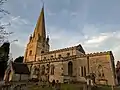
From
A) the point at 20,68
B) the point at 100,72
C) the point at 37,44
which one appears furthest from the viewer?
the point at 37,44

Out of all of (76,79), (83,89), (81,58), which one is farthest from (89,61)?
(83,89)

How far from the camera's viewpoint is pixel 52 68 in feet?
169

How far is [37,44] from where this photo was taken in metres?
68.6

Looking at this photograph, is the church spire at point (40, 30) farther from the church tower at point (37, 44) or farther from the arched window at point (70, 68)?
the arched window at point (70, 68)

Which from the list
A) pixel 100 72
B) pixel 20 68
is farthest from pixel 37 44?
pixel 100 72

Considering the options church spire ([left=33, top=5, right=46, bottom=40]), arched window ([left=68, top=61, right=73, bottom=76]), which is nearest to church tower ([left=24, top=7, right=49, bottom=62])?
church spire ([left=33, top=5, right=46, bottom=40])

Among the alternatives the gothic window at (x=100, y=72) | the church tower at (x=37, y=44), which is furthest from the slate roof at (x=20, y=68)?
the gothic window at (x=100, y=72)

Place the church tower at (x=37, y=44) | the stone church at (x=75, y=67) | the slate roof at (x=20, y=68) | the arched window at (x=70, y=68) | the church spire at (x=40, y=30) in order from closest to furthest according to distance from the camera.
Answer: the stone church at (x=75, y=67) → the arched window at (x=70, y=68) → the slate roof at (x=20, y=68) → the church tower at (x=37, y=44) → the church spire at (x=40, y=30)

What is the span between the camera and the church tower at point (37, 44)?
68.1 m

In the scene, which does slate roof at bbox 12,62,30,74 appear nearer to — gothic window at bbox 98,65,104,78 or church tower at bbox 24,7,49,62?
church tower at bbox 24,7,49,62

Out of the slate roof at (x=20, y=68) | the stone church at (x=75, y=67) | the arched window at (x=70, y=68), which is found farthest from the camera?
the slate roof at (x=20, y=68)

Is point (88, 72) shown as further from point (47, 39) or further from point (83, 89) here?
point (47, 39)

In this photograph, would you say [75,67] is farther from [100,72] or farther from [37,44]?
[37,44]

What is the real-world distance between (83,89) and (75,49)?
89.3 ft
